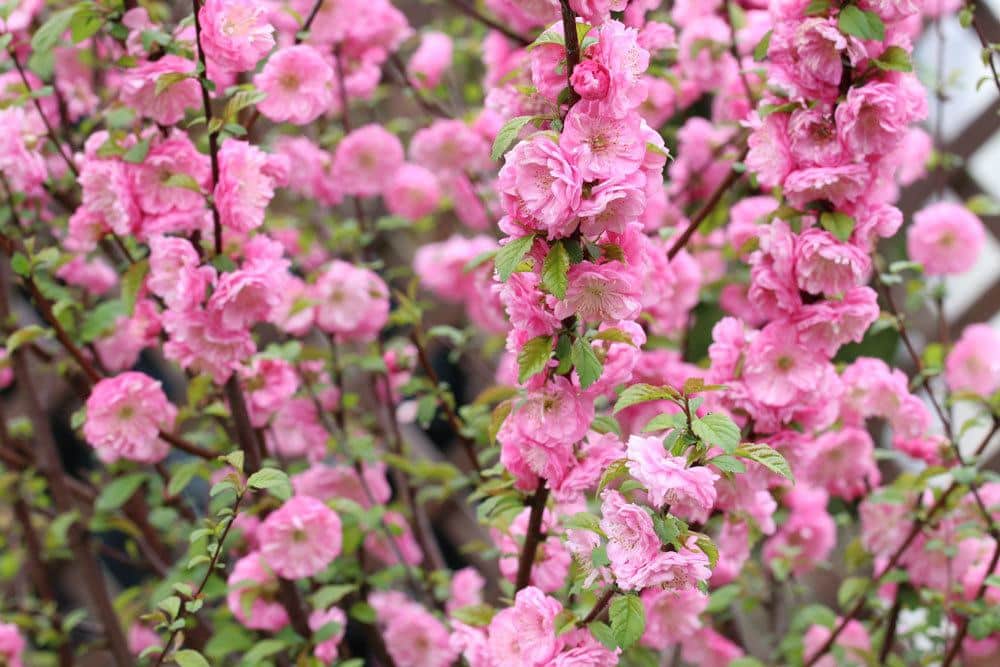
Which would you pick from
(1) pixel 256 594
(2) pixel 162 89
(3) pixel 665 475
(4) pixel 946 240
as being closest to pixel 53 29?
(2) pixel 162 89

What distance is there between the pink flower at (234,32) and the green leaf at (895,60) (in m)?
0.50

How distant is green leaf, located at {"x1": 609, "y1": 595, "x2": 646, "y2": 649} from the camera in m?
0.65

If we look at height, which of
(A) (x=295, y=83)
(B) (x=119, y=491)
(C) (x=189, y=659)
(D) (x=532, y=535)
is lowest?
(B) (x=119, y=491)

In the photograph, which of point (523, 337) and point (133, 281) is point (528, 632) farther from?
point (133, 281)

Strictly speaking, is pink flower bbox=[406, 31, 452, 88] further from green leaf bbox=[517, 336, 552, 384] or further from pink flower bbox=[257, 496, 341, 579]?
green leaf bbox=[517, 336, 552, 384]

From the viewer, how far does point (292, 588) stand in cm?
103

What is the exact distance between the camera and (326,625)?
3.34 ft

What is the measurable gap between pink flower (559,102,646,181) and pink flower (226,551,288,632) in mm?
579

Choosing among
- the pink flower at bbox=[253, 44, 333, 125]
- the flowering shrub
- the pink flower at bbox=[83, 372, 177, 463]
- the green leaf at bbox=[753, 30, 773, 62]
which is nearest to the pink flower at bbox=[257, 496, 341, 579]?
the flowering shrub

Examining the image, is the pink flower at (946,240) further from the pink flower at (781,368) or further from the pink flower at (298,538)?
the pink flower at (298,538)

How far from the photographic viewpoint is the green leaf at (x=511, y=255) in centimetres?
62

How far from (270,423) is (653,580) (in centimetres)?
62

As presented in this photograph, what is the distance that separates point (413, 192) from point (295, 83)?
0.53 meters

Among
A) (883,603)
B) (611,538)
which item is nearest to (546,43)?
(611,538)
